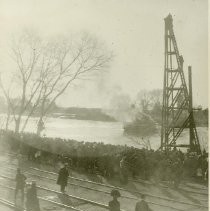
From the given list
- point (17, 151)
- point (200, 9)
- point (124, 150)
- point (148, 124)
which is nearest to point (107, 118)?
point (148, 124)

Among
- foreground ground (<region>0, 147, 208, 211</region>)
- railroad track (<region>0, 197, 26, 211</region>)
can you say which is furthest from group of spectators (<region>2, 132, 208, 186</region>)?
railroad track (<region>0, 197, 26, 211</region>)

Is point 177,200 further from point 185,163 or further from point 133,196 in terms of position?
point 185,163

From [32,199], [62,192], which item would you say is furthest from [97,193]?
[32,199]

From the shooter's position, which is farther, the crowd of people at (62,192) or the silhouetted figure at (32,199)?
the silhouetted figure at (32,199)

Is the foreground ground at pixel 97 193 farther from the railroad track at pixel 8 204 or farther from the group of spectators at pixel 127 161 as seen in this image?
the group of spectators at pixel 127 161

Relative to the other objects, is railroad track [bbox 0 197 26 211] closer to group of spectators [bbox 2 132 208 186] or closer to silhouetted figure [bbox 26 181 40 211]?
silhouetted figure [bbox 26 181 40 211]

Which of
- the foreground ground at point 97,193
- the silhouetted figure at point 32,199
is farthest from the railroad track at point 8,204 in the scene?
the silhouetted figure at point 32,199
